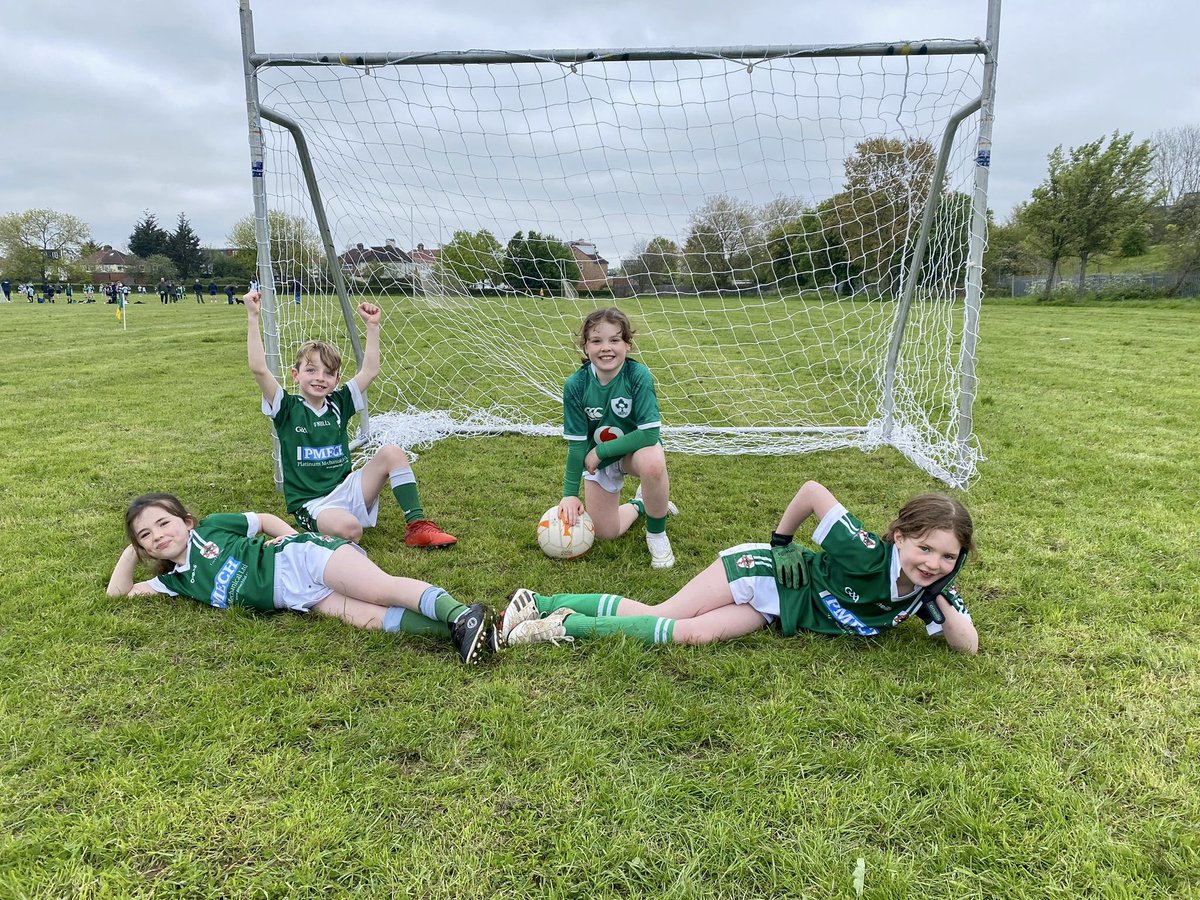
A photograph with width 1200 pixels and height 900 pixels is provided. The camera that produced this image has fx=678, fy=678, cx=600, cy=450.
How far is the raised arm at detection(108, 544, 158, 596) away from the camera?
9.62 feet

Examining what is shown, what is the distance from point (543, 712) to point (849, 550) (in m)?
1.26

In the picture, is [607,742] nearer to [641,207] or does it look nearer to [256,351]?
[256,351]

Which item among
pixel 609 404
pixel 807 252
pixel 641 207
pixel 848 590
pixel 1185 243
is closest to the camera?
pixel 848 590

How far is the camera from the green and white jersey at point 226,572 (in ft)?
9.32

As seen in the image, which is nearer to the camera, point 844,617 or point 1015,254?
point 844,617

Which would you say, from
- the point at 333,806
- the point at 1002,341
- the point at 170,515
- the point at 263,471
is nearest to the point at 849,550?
the point at 333,806

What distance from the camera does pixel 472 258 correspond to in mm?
6121

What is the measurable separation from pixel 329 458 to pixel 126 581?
1.11 metres

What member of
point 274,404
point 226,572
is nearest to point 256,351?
point 274,404

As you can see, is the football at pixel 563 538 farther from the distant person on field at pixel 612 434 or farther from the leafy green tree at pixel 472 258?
the leafy green tree at pixel 472 258

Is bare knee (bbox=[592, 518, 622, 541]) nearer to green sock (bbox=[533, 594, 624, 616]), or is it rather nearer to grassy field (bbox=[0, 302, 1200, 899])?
grassy field (bbox=[0, 302, 1200, 899])

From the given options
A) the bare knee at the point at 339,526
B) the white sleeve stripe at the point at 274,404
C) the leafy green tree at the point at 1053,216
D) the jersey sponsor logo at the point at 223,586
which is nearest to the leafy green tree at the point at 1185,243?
the leafy green tree at the point at 1053,216

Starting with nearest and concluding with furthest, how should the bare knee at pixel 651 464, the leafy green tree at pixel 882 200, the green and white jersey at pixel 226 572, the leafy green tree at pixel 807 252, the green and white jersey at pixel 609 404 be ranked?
the green and white jersey at pixel 226 572 → the bare knee at pixel 651 464 → the green and white jersey at pixel 609 404 → the leafy green tree at pixel 882 200 → the leafy green tree at pixel 807 252

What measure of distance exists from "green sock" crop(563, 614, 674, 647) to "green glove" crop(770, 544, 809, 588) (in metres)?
0.47
